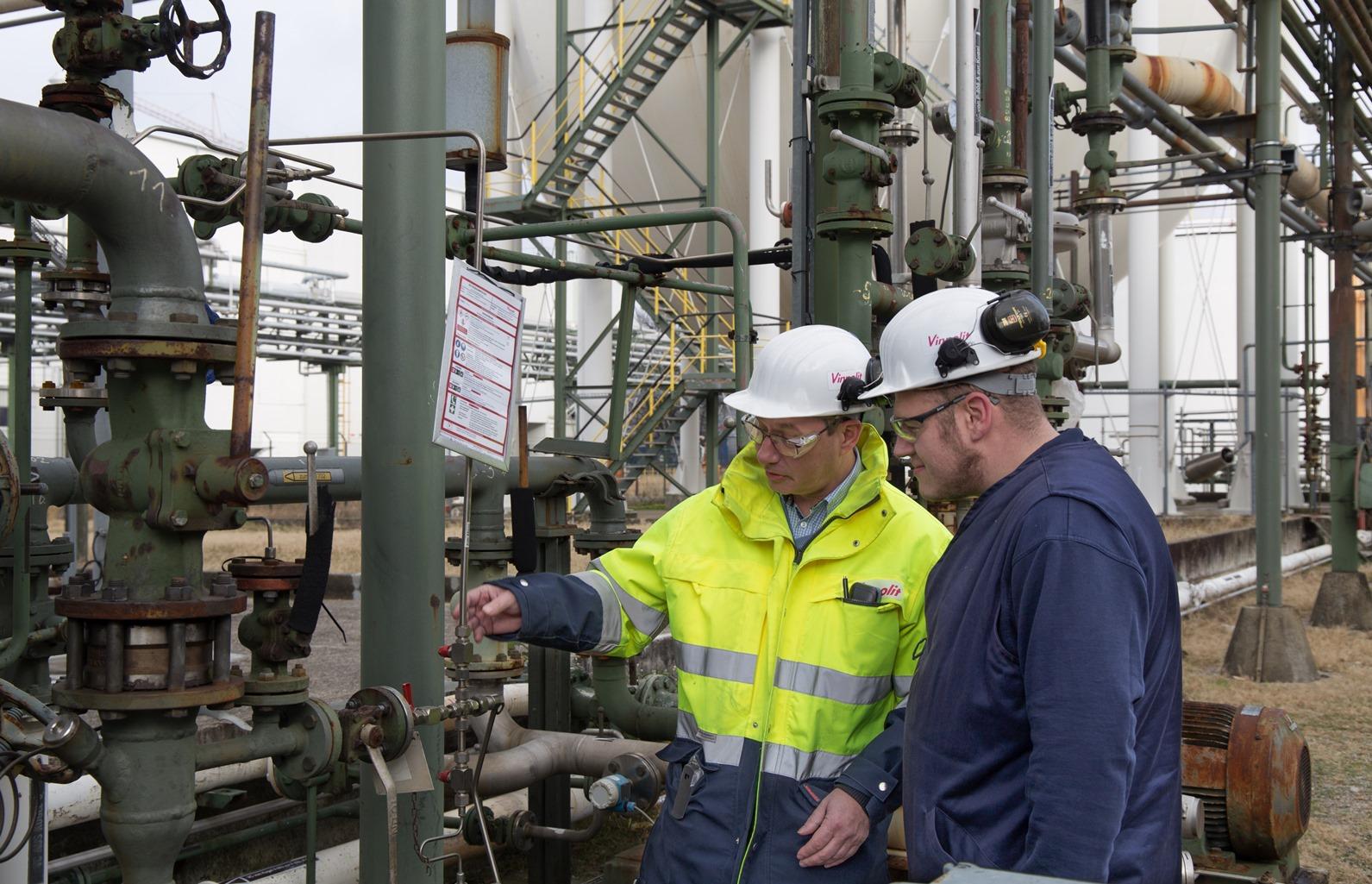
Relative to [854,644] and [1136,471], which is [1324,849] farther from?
[1136,471]

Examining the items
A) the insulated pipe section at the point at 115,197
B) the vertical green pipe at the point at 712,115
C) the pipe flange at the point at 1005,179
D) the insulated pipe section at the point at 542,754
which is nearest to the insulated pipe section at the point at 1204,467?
the vertical green pipe at the point at 712,115

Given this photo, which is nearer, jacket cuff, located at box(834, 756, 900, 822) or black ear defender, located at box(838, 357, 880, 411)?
jacket cuff, located at box(834, 756, 900, 822)

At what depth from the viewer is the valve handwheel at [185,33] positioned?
2520mm

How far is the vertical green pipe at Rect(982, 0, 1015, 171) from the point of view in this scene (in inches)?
209

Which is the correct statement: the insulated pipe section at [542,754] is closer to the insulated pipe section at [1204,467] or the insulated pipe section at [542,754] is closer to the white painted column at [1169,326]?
the white painted column at [1169,326]

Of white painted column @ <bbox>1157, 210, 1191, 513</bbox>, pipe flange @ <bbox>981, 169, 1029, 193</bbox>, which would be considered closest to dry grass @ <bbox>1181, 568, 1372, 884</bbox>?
pipe flange @ <bbox>981, 169, 1029, 193</bbox>

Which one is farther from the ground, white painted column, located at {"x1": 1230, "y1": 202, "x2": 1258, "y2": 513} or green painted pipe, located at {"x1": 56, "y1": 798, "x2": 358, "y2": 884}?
white painted column, located at {"x1": 1230, "y1": 202, "x2": 1258, "y2": 513}

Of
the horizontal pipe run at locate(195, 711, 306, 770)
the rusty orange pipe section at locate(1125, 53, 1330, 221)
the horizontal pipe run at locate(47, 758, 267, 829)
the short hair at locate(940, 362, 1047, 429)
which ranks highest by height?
the rusty orange pipe section at locate(1125, 53, 1330, 221)

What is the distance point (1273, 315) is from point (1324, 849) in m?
4.17

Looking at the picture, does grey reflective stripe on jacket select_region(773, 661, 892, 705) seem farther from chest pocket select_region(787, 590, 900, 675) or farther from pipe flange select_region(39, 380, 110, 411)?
pipe flange select_region(39, 380, 110, 411)

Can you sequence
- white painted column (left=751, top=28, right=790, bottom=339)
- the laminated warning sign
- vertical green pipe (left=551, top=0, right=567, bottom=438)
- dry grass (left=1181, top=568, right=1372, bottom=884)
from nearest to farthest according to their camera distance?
the laminated warning sign
dry grass (left=1181, top=568, right=1372, bottom=884)
vertical green pipe (left=551, top=0, right=567, bottom=438)
white painted column (left=751, top=28, right=790, bottom=339)

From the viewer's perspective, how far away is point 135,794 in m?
2.21

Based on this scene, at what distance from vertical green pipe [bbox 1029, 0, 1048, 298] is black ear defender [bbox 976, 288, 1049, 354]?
11.4 ft

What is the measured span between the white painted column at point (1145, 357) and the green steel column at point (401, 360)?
17.1m
